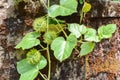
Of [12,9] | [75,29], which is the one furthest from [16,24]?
[75,29]

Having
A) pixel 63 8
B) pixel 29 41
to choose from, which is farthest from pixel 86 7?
pixel 29 41

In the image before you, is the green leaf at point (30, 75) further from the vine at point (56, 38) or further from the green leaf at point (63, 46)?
the green leaf at point (63, 46)

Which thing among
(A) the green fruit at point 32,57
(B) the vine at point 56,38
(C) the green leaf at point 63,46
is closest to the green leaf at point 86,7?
(B) the vine at point 56,38

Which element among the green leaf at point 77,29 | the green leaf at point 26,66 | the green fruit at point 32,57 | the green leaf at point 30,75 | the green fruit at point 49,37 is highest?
the green leaf at point 77,29

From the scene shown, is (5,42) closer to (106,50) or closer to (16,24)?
(16,24)

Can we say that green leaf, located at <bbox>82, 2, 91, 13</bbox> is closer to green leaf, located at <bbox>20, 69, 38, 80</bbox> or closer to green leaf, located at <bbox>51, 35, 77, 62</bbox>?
green leaf, located at <bbox>51, 35, 77, 62</bbox>

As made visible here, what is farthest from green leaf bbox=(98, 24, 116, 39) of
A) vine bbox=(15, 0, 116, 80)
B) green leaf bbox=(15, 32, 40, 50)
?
green leaf bbox=(15, 32, 40, 50)
